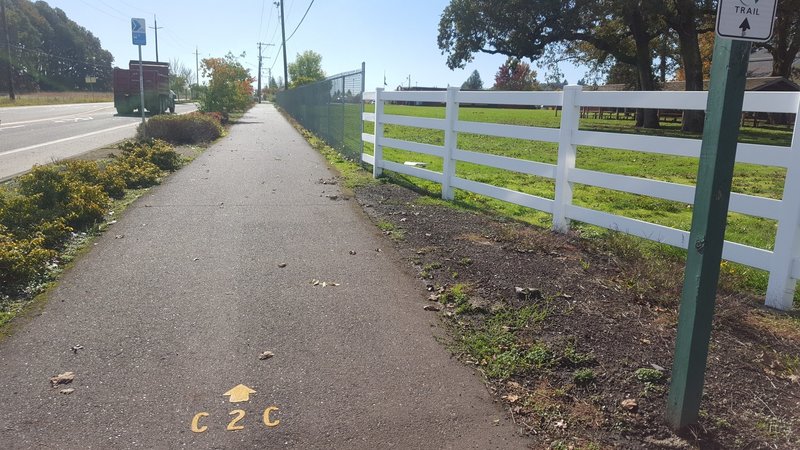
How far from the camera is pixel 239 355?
3979mm

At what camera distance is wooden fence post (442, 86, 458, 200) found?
871 centimetres

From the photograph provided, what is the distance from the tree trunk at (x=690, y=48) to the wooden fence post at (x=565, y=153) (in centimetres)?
2527

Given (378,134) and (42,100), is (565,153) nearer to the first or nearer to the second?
(378,134)

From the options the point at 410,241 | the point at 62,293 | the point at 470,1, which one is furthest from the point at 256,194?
the point at 470,1

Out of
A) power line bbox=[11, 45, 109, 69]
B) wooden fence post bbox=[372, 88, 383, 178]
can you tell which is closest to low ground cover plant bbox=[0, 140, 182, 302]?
wooden fence post bbox=[372, 88, 383, 178]

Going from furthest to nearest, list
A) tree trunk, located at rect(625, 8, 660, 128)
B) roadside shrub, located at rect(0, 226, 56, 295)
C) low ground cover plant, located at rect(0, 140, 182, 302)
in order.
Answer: tree trunk, located at rect(625, 8, 660, 128) → low ground cover plant, located at rect(0, 140, 182, 302) → roadside shrub, located at rect(0, 226, 56, 295)

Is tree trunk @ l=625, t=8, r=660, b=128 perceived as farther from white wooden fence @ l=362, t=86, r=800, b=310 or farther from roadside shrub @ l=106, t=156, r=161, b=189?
roadside shrub @ l=106, t=156, r=161, b=189

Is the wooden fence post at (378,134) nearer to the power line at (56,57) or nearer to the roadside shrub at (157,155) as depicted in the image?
the roadside shrub at (157,155)

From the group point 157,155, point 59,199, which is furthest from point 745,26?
point 157,155

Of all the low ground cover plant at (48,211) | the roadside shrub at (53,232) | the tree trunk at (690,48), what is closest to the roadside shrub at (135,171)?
the low ground cover plant at (48,211)

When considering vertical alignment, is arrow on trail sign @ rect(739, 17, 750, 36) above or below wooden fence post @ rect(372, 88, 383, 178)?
above

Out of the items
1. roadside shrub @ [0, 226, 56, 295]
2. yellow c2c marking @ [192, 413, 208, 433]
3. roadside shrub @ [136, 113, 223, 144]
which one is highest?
roadside shrub @ [136, 113, 223, 144]

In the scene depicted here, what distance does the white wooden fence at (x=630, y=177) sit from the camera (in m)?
4.51

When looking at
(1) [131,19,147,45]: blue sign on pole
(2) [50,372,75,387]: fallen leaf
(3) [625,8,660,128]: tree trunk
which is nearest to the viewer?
(2) [50,372,75,387]: fallen leaf
